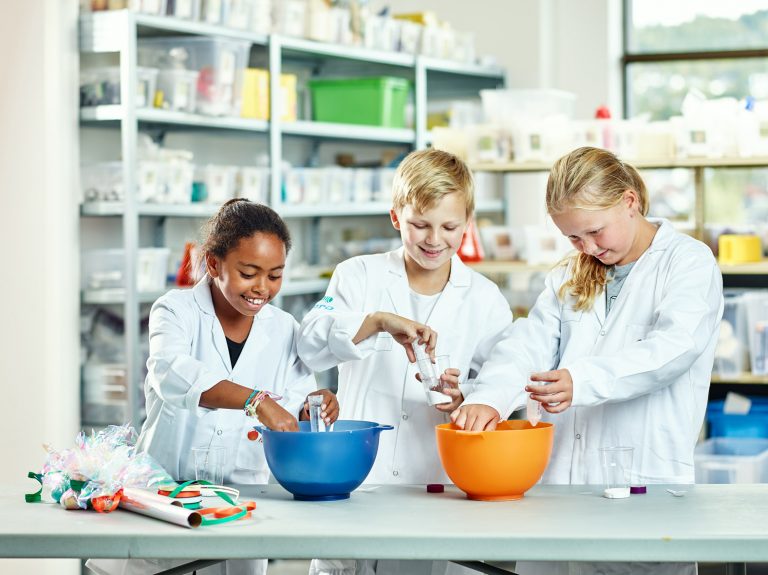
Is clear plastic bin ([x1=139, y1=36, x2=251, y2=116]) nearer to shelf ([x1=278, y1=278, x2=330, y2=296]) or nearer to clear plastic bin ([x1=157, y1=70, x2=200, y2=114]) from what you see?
clear plastic bin ([x1=157, y1=70, x2=200, y2=114])

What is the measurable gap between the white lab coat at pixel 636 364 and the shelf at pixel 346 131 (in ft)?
9.03

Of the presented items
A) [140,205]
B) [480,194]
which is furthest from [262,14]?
[480,194]

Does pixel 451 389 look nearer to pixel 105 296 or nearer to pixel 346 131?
pixel 105 296

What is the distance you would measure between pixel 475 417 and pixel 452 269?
541 mm

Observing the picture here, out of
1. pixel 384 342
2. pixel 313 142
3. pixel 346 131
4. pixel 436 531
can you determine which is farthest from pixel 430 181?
pixel 313 142

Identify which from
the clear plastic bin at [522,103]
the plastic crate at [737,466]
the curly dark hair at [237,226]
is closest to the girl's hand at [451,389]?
the curly dark hair at [237,226]

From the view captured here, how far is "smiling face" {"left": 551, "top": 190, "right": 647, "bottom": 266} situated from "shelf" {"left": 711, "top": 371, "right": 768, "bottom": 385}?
2273mm

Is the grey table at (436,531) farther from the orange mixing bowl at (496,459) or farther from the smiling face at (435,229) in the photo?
the smiling face at (435,229)

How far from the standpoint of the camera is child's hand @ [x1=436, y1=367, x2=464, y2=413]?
2416 mm

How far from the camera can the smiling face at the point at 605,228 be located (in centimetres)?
240

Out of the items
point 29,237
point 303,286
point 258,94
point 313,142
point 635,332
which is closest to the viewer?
point 635,332

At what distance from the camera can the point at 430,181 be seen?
254 centimetres

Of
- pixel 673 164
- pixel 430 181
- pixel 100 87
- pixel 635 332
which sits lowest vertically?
pixel 635 332

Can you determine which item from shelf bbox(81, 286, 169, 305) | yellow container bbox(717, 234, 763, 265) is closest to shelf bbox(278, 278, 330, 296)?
shelf bbox(81, 286, 169, 305)
